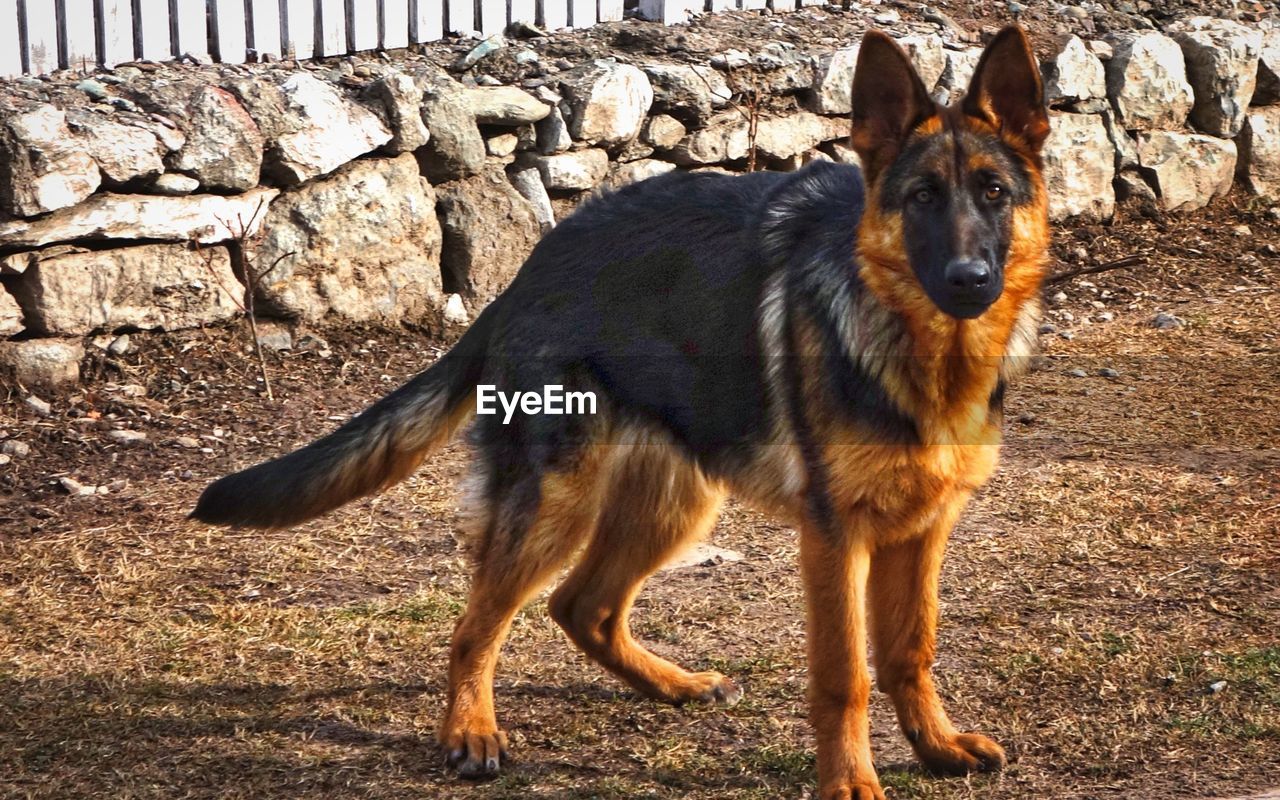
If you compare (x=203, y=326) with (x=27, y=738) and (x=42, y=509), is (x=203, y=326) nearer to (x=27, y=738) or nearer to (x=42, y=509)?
(x=42, y=509)

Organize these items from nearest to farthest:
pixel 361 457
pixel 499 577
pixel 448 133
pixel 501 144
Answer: pixel 499 577 → pixel 361 457 → pixel 448 133 → pixel 501 144

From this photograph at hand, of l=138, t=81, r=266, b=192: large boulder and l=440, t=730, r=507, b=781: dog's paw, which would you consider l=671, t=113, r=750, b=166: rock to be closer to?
l=138, t=81, r=266, b=192: large boulder

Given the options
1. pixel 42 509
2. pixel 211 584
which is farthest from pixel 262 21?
pixel 211 584

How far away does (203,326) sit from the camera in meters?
7.23

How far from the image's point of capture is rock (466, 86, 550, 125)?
7918 mm

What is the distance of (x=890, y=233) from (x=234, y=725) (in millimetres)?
2399

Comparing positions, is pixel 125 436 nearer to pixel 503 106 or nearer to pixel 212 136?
pixel 212 136

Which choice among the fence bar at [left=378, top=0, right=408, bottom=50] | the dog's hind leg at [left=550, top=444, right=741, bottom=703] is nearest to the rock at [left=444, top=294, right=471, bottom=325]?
the fence bar at [left=378, top=0, right=408, bottom=50]

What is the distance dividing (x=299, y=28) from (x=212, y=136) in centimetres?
122

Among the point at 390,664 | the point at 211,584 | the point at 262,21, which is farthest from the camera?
the point at 262,21

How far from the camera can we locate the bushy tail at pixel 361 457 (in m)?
4.13

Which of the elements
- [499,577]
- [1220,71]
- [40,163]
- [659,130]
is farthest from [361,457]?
[1220,71]

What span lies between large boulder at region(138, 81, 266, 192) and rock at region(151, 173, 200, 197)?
3cm

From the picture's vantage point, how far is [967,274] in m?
3.45
